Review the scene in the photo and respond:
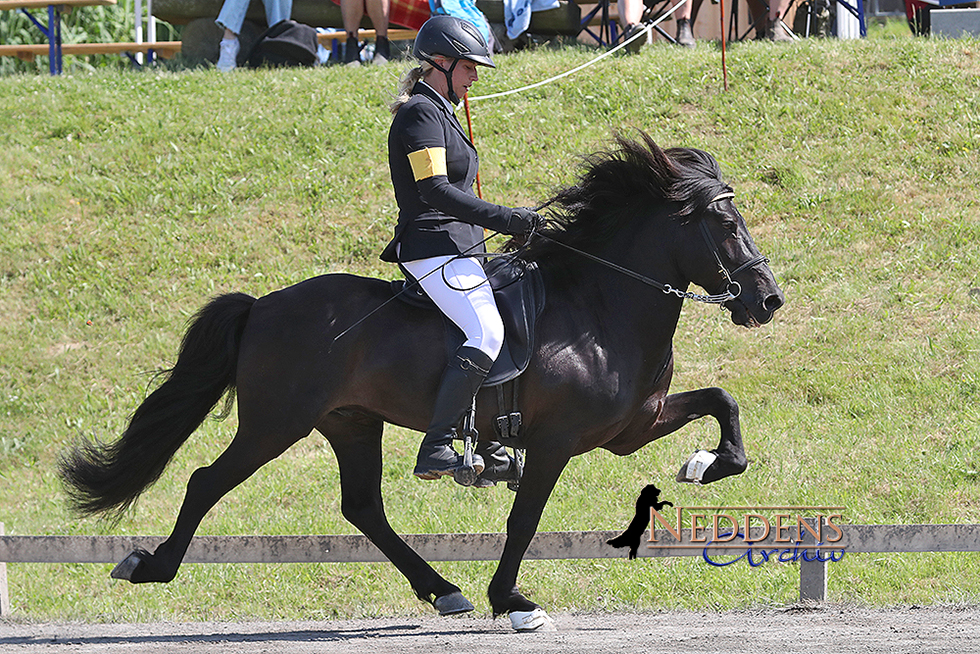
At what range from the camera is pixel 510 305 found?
5406 millimetres

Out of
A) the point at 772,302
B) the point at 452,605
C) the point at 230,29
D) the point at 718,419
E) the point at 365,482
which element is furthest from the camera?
the point at 230,29

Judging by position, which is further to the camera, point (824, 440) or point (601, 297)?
point (824, 440)

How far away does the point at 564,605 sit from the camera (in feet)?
22.8

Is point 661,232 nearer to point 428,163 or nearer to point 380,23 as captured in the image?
point 428,163

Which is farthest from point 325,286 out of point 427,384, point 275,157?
point 275,157

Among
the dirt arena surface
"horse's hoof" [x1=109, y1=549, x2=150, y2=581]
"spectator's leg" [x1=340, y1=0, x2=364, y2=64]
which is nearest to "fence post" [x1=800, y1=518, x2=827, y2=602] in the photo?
the dirt arena surface

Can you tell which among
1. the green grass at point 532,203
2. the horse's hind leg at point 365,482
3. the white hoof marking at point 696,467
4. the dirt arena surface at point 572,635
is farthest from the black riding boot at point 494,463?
the green grass at point 532,203

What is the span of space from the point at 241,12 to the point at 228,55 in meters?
0.53

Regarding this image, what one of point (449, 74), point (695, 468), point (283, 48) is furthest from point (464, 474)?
point (283, 48)

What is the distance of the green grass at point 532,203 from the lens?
7426 millimetres

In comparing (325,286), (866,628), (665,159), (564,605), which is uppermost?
(665,159)

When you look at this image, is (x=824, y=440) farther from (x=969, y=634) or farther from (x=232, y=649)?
(x=232, y=649)

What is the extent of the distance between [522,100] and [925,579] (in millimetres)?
7415

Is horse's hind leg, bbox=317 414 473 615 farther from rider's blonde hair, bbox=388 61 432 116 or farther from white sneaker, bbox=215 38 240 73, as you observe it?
white sneaker, bbox=215 38 240 73
